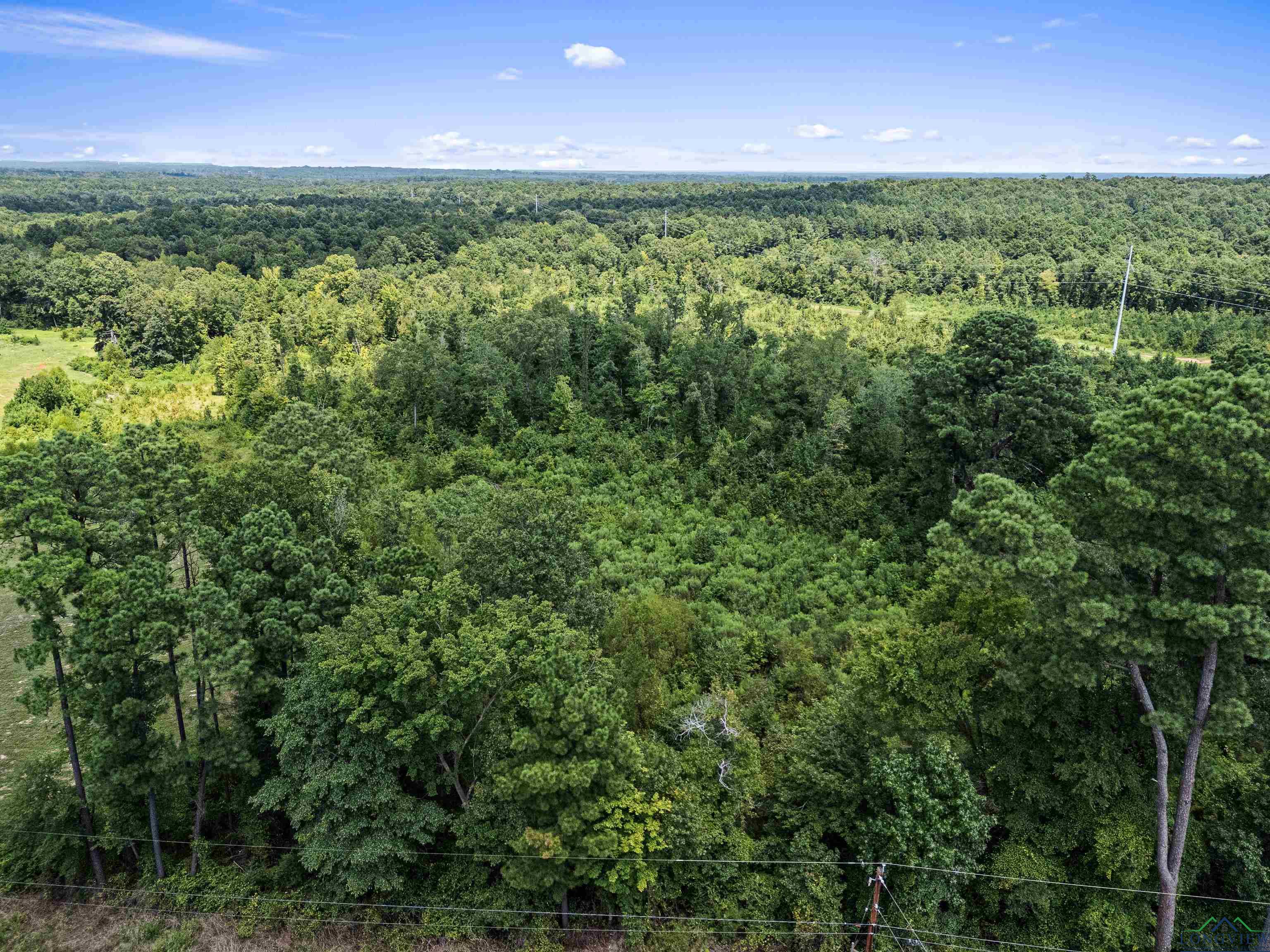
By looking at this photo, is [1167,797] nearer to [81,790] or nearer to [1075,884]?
[1075,884]

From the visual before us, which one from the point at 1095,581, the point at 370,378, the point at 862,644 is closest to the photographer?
the point at 1095,581

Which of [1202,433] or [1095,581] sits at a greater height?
[1202,433]

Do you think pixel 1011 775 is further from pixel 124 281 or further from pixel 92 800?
pixel 124 281

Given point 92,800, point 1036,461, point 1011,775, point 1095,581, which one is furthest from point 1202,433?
point 92,800

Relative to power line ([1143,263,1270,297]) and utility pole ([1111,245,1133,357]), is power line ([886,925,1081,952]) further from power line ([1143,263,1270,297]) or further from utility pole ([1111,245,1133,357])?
power line ([1143,263,1270,297])

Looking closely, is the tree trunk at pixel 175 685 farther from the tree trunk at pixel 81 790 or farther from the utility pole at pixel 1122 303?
the utility pole at pixel 1122 303

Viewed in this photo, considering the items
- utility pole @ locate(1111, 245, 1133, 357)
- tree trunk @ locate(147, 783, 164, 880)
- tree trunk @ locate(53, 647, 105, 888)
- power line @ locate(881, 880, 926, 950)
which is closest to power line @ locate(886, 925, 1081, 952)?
power line @ locate(881, 880, 926, 950)
